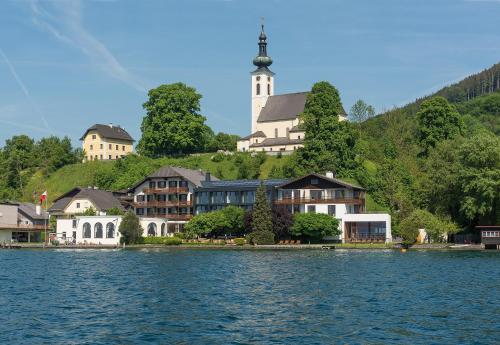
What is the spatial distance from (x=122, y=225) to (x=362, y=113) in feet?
218

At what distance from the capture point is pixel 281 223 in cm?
9388

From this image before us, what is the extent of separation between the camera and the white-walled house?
347 ft

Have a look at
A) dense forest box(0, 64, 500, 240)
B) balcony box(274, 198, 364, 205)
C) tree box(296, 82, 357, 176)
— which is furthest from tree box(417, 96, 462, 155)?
balcony box(274, 198, 364, 205)

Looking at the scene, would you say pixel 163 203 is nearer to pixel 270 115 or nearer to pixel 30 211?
pixel 30 211

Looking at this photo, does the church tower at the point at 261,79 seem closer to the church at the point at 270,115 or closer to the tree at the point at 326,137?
the church at the point at 270,115

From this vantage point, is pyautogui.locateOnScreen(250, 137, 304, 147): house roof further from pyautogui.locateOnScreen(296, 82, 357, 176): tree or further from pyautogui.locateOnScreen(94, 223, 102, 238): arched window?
pyautogui.locateOnScreen(94, 223, 102, 238): arched window

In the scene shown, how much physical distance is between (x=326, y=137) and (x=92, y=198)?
39.2 m

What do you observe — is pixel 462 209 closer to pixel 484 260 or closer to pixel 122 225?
pixel 484 260

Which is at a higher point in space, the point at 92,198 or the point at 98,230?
the point at 92,198

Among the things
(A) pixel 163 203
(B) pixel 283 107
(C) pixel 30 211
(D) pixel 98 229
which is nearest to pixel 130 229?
(D) pixel 98 229

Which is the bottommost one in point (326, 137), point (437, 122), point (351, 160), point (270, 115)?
point (351, 160)

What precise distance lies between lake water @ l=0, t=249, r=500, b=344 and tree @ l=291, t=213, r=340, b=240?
30.6 m

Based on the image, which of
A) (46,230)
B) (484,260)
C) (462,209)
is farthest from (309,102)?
(484,260)

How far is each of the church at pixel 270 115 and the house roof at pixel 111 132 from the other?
100ft
